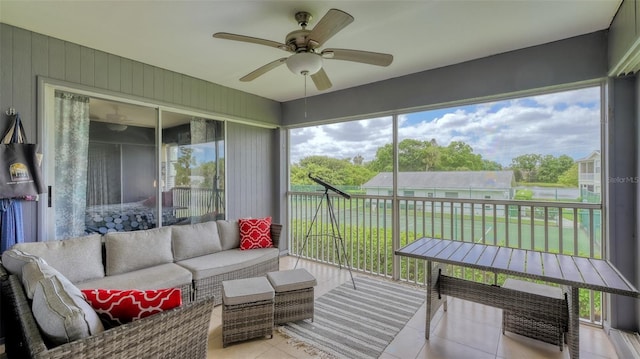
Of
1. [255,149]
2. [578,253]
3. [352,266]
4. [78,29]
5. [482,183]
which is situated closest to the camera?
[78,29]

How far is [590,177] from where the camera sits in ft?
8.71

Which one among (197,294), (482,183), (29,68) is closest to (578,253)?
(482,183)

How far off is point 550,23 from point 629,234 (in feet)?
6.33

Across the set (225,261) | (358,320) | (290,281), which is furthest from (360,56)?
(225,261)

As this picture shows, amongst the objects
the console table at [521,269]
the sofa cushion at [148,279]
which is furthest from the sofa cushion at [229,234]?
the console table at [521,269]

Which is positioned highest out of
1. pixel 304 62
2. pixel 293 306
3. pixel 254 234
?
pixel 304 62

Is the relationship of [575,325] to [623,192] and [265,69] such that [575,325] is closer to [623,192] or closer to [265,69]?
[623,192]

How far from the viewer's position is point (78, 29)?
97.2 inches

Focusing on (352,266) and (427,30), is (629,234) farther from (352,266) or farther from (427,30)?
(352,266)

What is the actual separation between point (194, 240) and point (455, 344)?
9.18 feet

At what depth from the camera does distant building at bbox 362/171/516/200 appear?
309cm

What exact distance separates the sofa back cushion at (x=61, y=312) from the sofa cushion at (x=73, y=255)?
121 cm

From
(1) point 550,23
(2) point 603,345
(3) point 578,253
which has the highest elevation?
(1) point 550,23

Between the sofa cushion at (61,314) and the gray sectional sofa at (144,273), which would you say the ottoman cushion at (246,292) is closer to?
the gray sectional sofa at (144,273)
